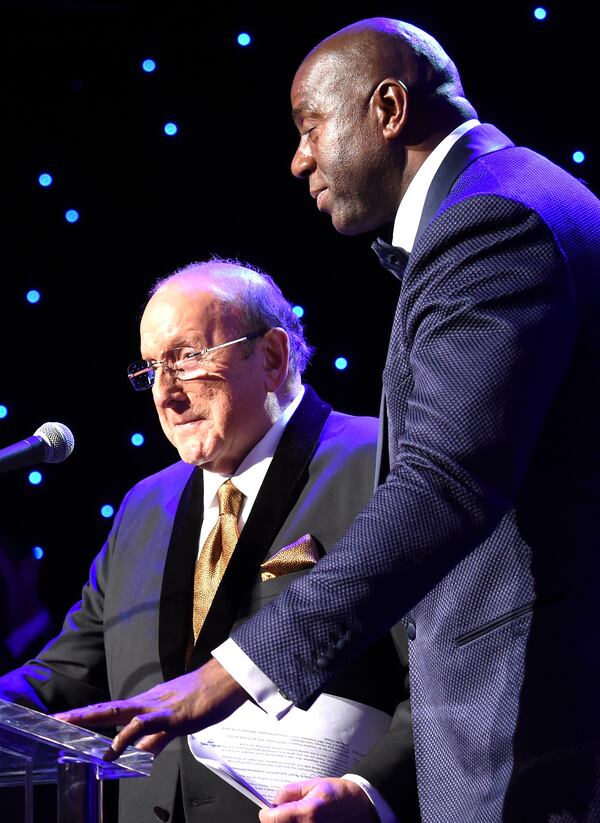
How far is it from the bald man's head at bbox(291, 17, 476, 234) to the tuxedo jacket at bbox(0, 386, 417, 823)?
76 cm

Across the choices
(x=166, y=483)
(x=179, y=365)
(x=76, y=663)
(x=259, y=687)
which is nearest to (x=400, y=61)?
(x=259, y=687)

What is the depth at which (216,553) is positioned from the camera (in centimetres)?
210

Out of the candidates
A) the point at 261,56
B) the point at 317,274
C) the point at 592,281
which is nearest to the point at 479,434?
the point at 592,281

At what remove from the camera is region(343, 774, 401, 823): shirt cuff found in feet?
5.22

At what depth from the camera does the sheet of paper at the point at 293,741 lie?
1.66 m

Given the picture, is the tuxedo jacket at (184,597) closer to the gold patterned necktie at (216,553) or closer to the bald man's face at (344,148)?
the gold patterned necktie at (216,553)

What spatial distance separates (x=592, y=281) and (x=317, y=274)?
66.3 inches

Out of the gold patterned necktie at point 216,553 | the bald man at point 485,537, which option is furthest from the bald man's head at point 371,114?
the gold patterned necktie at point 216,553

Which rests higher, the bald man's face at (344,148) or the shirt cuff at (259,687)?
the bald man's face at (344,148)

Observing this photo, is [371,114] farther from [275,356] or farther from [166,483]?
[166,483]

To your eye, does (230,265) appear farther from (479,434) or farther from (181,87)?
(479,434)

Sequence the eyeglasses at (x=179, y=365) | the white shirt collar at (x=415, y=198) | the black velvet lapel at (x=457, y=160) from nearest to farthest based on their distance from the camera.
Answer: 1. the black velvet lapel at (x=457, y=160)
2. the white shirt collar at (x=415, y=198)
3. the eyeglasses at (x=179, y=365)

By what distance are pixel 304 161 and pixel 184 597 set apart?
0.92m

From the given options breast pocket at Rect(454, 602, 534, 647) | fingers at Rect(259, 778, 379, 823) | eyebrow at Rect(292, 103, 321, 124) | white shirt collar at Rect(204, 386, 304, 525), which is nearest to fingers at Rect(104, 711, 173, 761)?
breast pocket at Rect(454, 602, 534, 647)
